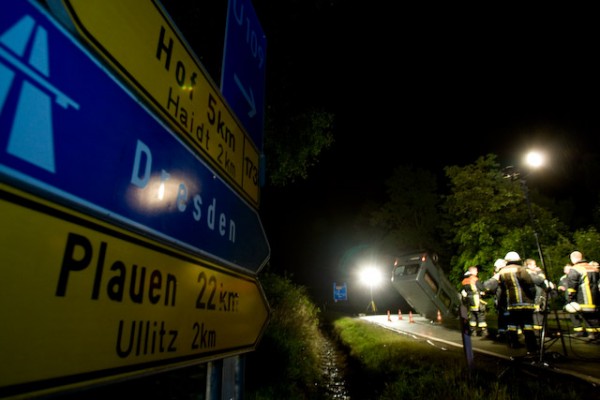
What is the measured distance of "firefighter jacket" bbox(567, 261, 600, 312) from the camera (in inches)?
284

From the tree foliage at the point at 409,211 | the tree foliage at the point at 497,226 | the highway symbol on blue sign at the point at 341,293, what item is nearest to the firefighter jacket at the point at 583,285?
the tree foliage at the point at 497,226

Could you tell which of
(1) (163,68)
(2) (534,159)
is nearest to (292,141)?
(2) (534,159)

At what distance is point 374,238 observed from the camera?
104 feet

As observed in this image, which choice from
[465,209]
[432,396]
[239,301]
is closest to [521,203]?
[465,209]

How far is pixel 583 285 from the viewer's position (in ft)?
24.0

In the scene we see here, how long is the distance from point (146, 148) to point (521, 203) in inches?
821

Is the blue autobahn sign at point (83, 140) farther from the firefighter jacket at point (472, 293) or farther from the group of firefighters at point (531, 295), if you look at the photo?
the firefighter jacket at point (472, 293)

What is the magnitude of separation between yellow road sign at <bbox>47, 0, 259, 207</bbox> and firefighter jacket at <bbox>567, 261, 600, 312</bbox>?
8796 millimetres

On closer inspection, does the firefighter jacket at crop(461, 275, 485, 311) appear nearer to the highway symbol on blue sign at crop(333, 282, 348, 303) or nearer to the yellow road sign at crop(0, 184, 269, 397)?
the yellow road sign at crop(0, 184, 269, 397)

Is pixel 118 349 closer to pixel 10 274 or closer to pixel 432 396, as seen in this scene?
pixel 10 274

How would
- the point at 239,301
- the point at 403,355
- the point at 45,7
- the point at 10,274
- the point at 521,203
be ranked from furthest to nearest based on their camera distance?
the point at 521,203 < the point at 403,355 < the point at 239,301 < the point at 45,7 < the point at 10,274

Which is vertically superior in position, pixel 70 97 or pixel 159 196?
pixel 70 97

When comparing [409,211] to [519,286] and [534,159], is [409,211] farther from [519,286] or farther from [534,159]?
A: [519,286]

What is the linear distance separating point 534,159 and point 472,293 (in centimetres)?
430
